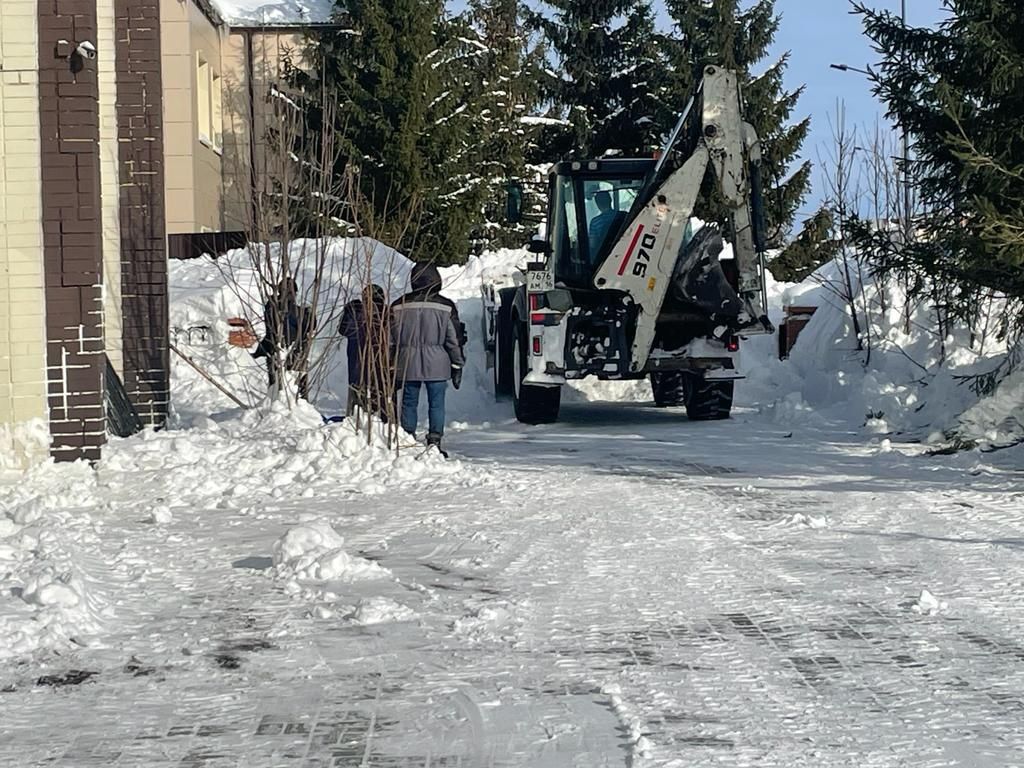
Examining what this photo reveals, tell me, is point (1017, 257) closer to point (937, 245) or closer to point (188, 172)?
point (937, 245)

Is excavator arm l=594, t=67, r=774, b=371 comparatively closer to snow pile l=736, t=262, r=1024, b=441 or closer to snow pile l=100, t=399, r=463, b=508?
snow pile l=736, t=262, r=1024, b=441

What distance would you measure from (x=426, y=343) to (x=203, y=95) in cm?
1940

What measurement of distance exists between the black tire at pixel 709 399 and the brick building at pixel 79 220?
569 cm

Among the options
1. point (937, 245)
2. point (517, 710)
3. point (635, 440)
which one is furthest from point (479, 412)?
point (517, 710)

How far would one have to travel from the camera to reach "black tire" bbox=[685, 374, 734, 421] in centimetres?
1666

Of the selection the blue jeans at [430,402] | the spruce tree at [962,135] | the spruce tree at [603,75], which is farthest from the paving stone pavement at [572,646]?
the spruce tree at [603,75]

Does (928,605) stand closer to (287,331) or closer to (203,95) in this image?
(287,331)

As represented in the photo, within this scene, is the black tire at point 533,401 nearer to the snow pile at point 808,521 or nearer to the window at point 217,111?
the snow pile at point 808,521

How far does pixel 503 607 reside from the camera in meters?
6.71

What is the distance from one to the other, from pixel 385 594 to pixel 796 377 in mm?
13720

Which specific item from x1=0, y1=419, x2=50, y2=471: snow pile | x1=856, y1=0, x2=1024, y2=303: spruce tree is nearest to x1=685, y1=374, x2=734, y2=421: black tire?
x1=856, y1=0, x2=1024, y2=303: spruce tree

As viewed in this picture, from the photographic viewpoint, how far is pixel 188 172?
26.6 metres

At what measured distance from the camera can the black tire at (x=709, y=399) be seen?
16656mm

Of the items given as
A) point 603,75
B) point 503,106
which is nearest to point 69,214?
point 503,106
